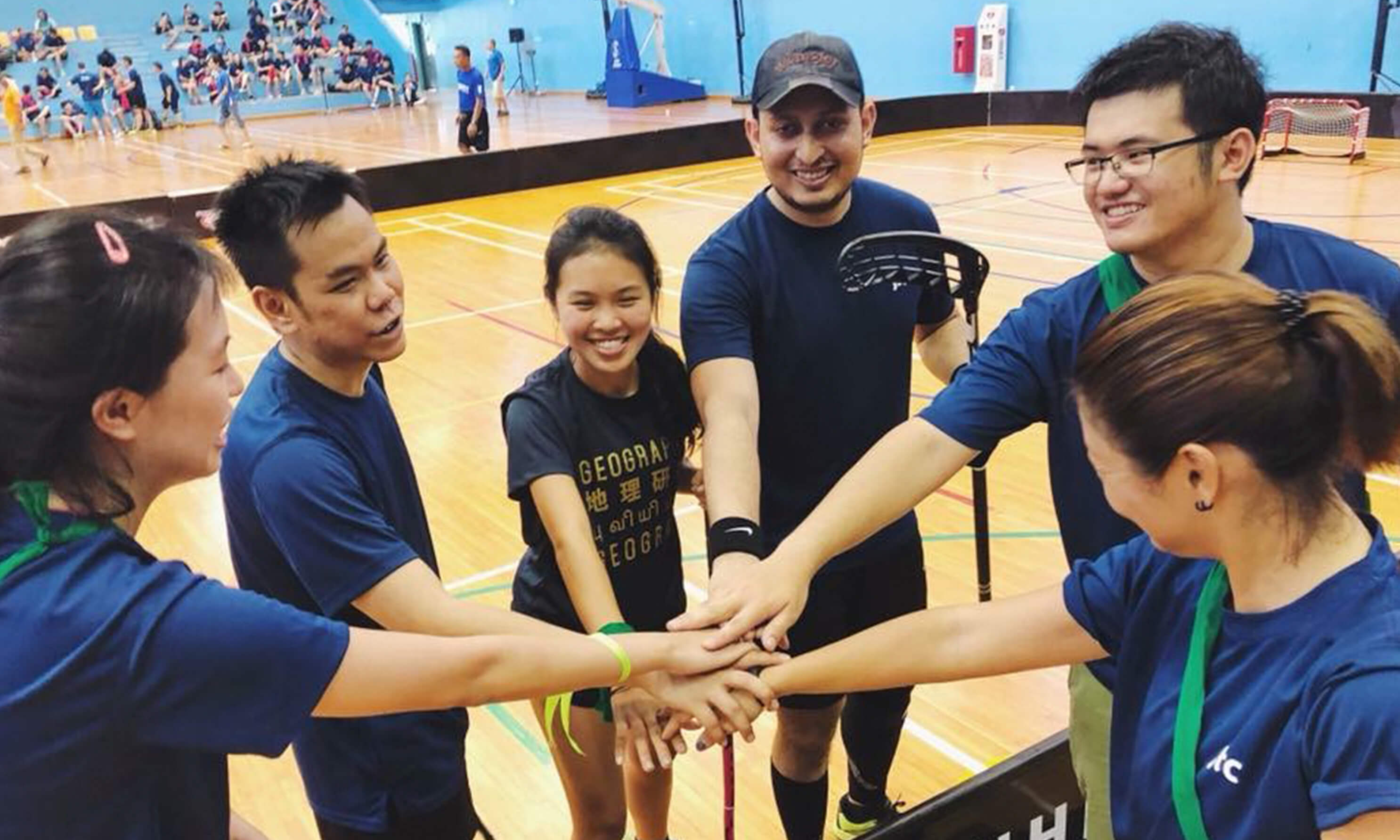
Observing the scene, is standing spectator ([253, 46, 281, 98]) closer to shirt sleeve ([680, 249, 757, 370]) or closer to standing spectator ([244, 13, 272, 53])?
standing spectator ([244, 13, 272, 53])

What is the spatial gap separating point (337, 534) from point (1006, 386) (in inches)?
43.2

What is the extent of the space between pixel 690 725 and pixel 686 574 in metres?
2.27

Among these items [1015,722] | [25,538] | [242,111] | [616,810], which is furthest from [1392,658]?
[242,111]

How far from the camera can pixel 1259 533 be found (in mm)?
1155

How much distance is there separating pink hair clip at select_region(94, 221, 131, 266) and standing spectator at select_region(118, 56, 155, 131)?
23196 millimetres

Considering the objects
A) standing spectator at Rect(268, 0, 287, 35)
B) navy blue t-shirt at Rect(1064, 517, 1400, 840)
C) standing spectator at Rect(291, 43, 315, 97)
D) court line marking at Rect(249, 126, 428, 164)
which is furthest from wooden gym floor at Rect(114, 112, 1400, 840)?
standing spectator at Rect(268, 0, 287, 35)

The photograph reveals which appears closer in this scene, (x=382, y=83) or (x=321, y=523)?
(x=321, y=523)

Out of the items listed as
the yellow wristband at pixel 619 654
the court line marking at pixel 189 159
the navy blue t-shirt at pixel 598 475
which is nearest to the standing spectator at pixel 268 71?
the court line marking at pixel 189 159

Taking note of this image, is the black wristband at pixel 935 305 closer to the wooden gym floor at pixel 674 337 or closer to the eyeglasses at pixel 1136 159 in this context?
the eyeglasses at pixel 1136 159

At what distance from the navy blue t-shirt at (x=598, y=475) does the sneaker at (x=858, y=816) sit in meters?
0.96

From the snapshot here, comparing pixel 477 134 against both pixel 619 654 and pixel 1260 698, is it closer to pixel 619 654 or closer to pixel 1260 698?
pixel 619 654

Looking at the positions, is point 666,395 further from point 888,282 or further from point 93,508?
point 93,508

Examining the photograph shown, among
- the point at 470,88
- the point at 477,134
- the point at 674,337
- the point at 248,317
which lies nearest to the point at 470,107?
the point at 470,88

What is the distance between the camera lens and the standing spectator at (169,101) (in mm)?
22266
